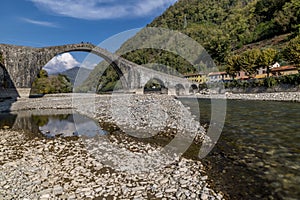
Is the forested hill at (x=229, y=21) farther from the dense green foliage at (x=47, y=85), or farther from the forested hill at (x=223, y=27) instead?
the dense green foliage at (x=47, y=85)

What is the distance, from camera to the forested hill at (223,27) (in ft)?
294

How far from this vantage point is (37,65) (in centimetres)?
3872

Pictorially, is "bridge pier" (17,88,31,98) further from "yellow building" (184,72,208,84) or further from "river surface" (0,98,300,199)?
"yellow building" (184,72,208,84)

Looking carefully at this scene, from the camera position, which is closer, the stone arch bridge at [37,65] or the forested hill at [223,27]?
the stone arch bridge at [37,65]

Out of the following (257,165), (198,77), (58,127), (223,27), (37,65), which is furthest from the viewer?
(223,27)

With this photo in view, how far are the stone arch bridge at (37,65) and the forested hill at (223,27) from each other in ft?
26.1

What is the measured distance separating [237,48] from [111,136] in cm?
10708

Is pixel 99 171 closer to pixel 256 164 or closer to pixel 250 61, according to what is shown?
pixel 256 164

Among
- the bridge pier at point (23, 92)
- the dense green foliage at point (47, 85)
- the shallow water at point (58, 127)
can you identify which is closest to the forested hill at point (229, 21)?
the dense green foliage at point (47, 85)

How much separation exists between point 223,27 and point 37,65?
123860 mm

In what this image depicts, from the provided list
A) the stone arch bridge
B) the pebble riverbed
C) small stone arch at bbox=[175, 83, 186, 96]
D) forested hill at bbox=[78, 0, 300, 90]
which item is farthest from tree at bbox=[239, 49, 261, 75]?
the pebble riverbed

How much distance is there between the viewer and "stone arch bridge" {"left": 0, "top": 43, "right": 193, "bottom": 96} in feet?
111

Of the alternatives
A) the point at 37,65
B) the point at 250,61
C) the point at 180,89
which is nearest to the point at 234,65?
the point at 250,61

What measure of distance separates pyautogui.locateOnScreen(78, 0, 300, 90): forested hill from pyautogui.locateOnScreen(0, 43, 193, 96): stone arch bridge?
7.95m
